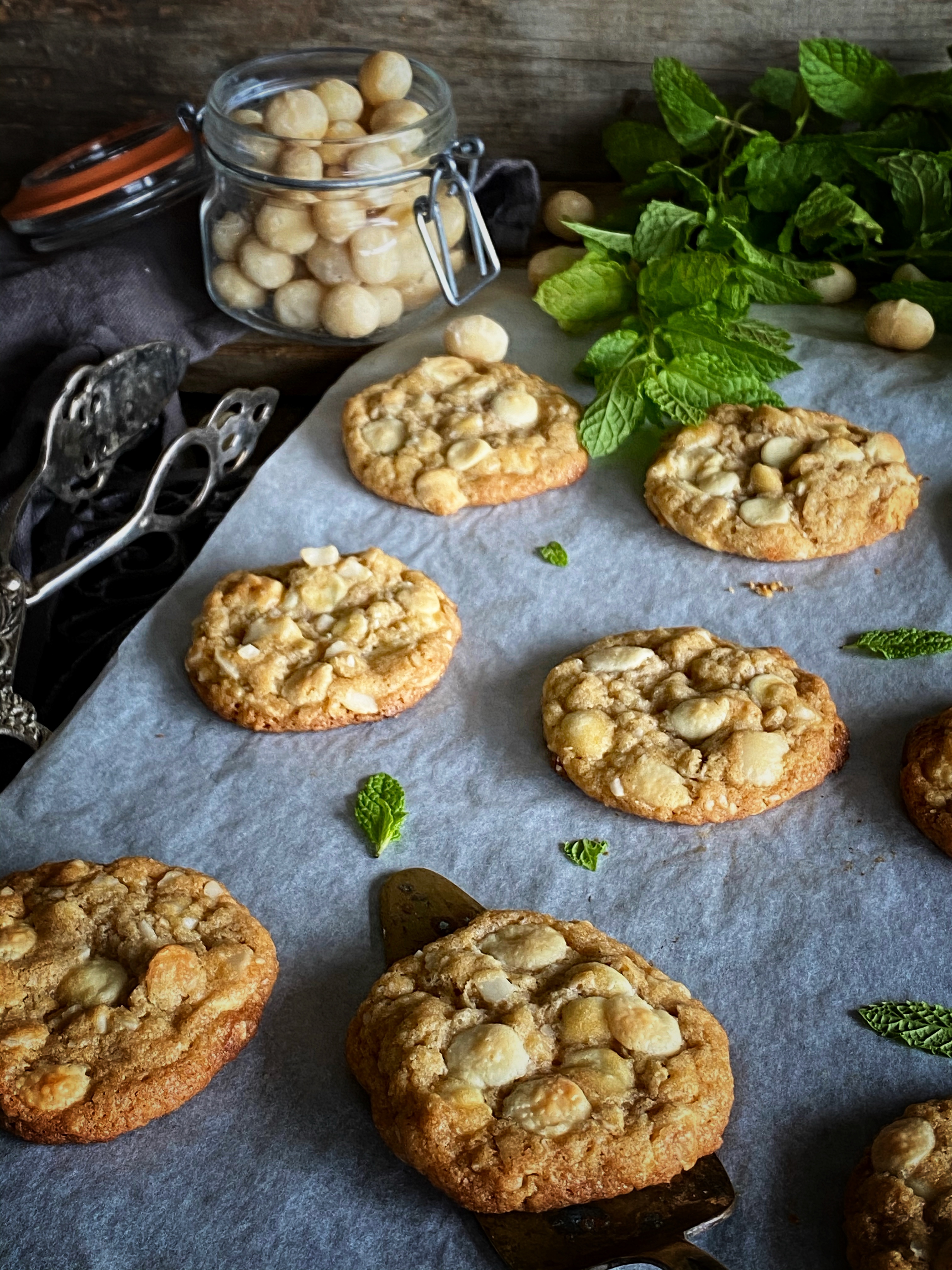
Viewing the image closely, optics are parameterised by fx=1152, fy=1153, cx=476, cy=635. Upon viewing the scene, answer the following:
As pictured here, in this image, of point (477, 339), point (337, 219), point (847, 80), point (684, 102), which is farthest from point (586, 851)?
point (847, 80)

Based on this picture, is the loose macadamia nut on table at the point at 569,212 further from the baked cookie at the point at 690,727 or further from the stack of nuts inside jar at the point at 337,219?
the baked cookie at the point at 690,727

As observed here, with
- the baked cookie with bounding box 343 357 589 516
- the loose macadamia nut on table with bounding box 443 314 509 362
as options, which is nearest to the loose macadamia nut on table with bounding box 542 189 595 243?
the loose macadamia nut on table with bounding box 443 314 509 362

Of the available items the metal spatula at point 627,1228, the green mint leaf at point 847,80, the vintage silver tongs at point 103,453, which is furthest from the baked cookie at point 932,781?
the green mint leaf at point 847,80

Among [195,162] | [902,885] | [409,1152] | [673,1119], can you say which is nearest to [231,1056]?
[409,1152]

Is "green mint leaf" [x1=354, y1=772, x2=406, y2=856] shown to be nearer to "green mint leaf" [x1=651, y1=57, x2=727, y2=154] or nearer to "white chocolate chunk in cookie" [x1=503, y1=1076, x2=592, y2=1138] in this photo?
"white chocolate chunk in cookie" [x1=503, y1=1076, x2=592, y2=1138]

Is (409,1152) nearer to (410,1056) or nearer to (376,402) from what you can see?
(410,1056)

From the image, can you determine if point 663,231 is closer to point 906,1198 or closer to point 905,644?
point 905,644
